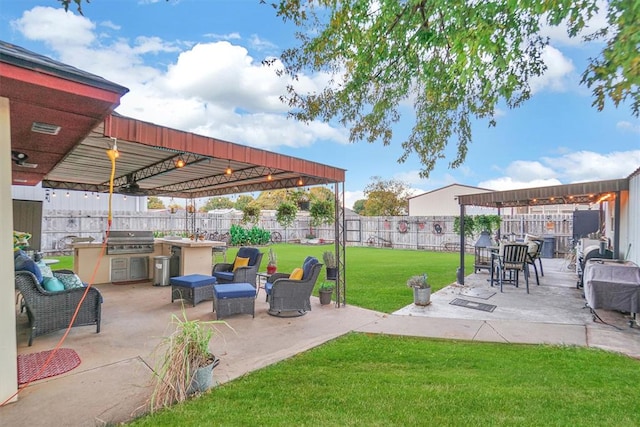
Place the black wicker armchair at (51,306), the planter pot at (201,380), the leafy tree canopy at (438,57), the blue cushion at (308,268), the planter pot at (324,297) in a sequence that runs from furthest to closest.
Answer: the planter pot at (324,297)
the blue cushion at (308,268)
the black wicker armchair at (51,306)
the leafy tree canopy at (438,57)
the planter pot at (201,380)

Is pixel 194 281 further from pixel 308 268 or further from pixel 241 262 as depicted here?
pixel 308 268

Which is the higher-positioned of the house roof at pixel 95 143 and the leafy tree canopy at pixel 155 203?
the leafy tree canopy at pixel 155 203

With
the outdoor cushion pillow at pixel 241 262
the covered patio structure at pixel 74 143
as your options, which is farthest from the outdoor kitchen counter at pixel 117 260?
the covered patio structure at pixel 74 143

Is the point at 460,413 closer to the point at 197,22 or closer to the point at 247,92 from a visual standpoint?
the point at 197,22

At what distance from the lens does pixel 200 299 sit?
5.65m

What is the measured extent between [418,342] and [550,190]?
503 centimetres

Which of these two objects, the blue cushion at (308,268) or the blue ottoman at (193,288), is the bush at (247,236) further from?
the blue cushion at (308,268)

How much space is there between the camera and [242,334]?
165 inches

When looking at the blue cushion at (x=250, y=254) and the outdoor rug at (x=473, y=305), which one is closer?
the outdoor rug at (x=473, y=305)

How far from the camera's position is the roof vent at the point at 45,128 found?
3082 mm

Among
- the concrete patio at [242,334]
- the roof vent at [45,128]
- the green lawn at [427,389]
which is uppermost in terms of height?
the roof vent at [45,128]

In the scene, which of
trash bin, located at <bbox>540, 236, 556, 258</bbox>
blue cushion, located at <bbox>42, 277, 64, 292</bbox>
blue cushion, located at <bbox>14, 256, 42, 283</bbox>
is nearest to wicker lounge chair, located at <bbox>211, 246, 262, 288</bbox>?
blue cushion, located at <bbox>42, 277, 64, 292</bbox>

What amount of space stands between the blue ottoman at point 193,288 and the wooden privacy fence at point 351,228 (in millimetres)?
7429

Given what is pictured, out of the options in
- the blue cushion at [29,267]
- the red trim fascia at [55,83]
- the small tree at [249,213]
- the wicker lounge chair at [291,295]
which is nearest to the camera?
the red trim fascia at [55,83]
